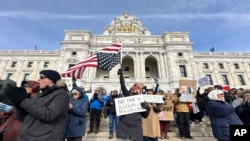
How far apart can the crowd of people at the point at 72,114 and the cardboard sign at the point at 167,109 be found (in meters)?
0.04

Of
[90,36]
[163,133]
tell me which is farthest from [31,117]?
[90,36]

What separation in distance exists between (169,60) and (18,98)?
101ft

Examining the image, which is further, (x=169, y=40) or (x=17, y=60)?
(x=17, y=60)

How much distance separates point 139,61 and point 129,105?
28.7 meters

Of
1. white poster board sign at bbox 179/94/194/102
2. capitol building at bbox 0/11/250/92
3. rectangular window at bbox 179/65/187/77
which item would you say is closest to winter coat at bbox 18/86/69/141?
white poster board sign at bbox 179/94/194/102

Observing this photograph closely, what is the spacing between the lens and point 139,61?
32.4 m

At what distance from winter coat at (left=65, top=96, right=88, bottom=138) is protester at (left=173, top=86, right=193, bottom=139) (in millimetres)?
3834

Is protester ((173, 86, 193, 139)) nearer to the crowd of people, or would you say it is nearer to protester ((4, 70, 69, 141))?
the crowd of people

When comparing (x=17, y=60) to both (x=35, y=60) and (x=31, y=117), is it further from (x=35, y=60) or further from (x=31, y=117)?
(x=31, y=117)

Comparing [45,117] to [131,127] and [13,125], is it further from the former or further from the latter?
[131,127]

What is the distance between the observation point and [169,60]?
31.2 m

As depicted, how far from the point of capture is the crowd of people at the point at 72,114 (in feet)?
7.13

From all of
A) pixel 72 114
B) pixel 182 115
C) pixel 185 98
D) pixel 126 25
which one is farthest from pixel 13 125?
pixel 126 25

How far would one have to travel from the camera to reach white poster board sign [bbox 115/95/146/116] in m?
3.92
